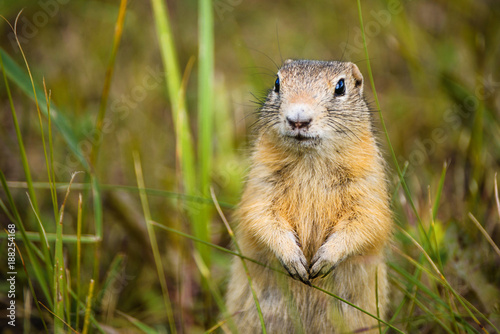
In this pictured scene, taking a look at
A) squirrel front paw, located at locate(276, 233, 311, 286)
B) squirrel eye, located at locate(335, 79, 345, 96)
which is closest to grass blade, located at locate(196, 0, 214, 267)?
squirrel front paw, located at locate(276, 233, 311, 286)

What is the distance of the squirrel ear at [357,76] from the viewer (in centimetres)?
354

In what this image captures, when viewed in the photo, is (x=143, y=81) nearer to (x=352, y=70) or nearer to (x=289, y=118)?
(x=352, y=70)

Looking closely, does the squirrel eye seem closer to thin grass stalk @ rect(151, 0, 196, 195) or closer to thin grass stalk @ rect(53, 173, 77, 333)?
thin grass stalk @ rect(151, 0, 196, 195)

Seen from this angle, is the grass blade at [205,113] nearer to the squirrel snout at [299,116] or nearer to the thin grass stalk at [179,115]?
the thin grass stalk at [179,115]

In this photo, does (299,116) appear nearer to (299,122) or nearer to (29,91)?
(299,122)

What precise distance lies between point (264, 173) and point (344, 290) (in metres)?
0.89

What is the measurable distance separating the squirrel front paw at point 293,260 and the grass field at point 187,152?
0.36m

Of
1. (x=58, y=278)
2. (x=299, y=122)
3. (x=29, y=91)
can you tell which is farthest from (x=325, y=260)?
(x=29, y=91)

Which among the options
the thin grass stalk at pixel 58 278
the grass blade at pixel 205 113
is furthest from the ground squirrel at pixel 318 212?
the thin grass stalk at pixel 58 278

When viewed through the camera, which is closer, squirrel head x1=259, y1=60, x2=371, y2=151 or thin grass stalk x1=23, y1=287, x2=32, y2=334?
squirrel head x1=259, y1=60, x2=371, y2=151

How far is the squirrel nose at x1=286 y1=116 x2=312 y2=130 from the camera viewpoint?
9.31 feet

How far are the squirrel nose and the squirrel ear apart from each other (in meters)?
0.86

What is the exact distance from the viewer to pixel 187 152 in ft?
13.4

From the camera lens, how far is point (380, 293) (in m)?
3.32
